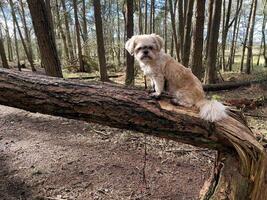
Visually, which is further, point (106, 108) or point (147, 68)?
point (147, 68)

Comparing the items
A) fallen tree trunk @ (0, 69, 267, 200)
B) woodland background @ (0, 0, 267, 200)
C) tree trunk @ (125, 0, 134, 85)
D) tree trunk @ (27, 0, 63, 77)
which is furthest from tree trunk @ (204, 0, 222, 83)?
fallen tree trunk @ (0, 69, 267, 200)

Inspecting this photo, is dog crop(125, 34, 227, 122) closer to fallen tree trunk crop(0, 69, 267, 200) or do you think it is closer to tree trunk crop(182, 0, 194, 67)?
fallen tree trunk crop(0, 69, 267, 200)

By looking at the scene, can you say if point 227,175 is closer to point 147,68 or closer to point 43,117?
point 147,68

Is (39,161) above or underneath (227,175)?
underneath

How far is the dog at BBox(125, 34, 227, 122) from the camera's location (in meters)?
3.49

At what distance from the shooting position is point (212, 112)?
306 cm

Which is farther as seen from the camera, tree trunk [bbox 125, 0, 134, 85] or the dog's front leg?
tree trunk [bbox 125, 0, 134, 85]

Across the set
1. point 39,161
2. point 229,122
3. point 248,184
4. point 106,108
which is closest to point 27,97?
point 106,108

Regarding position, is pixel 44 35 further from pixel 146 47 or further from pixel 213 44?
pixel 213 44

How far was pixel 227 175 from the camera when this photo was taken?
3156mm

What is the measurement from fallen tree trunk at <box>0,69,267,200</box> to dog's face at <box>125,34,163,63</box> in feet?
2.40

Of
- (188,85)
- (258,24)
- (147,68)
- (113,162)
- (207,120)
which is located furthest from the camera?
(258,24)

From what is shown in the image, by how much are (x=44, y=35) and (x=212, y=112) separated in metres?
5.43

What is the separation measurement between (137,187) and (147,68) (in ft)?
6.46
